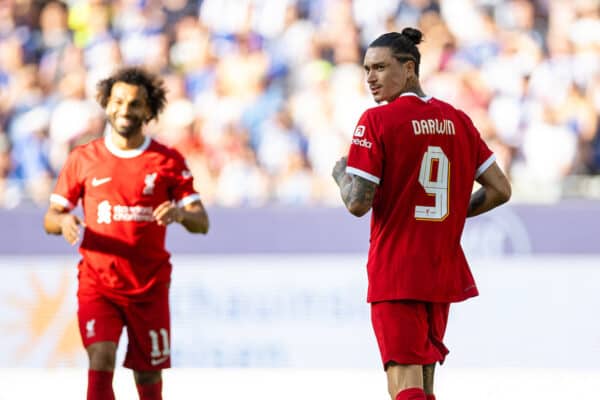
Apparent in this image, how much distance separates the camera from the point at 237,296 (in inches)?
425

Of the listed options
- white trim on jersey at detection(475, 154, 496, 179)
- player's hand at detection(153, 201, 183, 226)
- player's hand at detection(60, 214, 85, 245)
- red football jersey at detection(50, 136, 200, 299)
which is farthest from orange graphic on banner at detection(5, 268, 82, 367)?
white trim on jersey at detection(475, 154, 496, 179)

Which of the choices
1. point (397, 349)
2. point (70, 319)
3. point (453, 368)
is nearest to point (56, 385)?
point (70, 319)

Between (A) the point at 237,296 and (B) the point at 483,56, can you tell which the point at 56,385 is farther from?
(B) the point at 483,56

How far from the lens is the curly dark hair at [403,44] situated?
600 cm

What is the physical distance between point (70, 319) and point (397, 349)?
5578mm

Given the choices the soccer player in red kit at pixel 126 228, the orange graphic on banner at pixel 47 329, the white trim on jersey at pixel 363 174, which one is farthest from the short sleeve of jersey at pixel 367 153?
the orange graphic on banner at pixel 47 329

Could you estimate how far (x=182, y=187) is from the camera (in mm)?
7438

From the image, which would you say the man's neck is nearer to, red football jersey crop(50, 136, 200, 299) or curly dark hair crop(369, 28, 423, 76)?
red football jersey crop(50, 136, 200, 299)

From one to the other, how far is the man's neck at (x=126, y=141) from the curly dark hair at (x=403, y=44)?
1961 millimetres

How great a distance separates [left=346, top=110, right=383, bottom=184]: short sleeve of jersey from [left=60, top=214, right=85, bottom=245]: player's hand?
1772 mm

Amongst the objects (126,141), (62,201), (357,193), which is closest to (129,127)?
(126,141)

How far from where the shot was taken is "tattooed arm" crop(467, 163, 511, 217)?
6305mm

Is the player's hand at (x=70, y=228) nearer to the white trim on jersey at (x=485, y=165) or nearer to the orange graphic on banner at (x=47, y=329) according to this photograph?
the white trim on jersey at (x=485, y=165)

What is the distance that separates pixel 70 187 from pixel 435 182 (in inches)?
96.6
